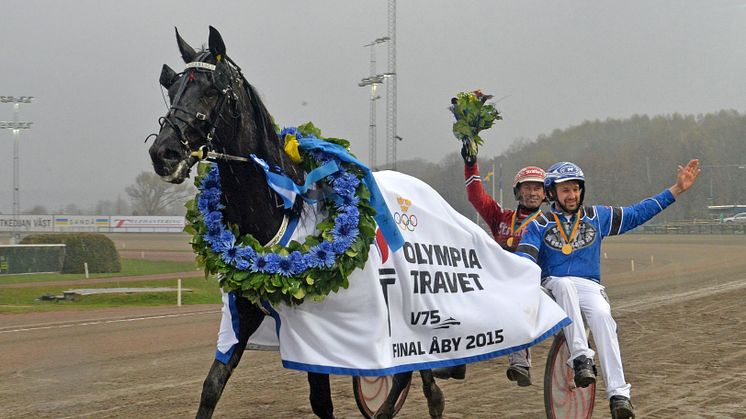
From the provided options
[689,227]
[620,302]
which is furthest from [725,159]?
[620,302]

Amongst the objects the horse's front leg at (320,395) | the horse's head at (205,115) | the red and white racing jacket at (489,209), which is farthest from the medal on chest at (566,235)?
the horse's head at (205,115)

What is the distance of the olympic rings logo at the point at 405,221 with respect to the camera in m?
4.52

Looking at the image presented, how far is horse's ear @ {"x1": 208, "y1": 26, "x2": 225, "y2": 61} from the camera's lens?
370cm

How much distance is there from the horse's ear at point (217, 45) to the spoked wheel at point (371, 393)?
2.38 m

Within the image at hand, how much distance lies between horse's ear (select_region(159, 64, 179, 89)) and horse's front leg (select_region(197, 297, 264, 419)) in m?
1.09

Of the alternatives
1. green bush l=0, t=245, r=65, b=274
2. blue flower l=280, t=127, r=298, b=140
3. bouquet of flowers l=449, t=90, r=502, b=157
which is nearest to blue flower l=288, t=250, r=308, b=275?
blue flower l=280, t=127, r=298, b=140

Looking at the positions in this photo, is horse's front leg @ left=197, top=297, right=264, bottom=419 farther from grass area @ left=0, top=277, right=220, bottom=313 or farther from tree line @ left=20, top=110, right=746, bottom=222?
tree line @ left=20, top=110, right=746, bottom=222

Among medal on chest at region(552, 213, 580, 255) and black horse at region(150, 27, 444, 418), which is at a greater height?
black horse at region(150, 27, 444, 418)

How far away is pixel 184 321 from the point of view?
489 inches

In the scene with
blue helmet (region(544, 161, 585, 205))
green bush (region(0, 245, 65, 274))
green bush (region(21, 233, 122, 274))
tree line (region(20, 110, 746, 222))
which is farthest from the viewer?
tree line (region(20, 110, 746, 222))

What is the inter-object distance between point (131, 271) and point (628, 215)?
2421cm

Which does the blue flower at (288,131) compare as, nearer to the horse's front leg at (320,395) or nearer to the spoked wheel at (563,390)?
the horse's front leg at (320,395)

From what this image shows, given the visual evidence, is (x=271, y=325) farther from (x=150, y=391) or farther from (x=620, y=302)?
(x=620, y=302)

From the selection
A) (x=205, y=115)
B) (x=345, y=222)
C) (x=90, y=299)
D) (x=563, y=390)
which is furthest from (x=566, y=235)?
(x=90, y=299)
